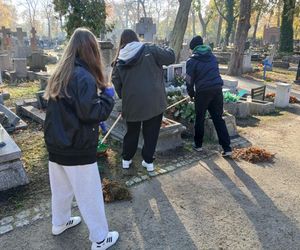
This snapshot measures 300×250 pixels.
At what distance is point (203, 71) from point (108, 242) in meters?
2.95

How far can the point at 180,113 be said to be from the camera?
20.2 feet

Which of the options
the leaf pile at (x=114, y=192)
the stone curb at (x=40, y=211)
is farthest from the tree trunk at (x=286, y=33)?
the leaf pile at (x=114, y=192)

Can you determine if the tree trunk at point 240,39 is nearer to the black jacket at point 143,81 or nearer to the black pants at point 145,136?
the black jacket at point 143,81

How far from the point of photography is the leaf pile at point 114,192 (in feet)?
12.0

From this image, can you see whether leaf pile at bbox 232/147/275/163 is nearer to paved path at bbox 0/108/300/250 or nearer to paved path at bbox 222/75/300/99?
paved path at bbox 0/108/300/250

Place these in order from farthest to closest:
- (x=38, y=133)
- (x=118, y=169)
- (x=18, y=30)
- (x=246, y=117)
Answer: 1. (x=18, y=30)
2. (x=246, y=117)
3. (x=38, y=133)
4. (x=118, y=169)

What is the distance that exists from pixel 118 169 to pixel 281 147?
3.13 metres

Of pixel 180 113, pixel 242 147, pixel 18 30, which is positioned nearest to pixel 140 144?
pixel 180 113

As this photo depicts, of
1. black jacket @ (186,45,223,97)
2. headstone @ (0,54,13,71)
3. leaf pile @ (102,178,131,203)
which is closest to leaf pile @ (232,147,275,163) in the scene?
black jacket @ (186,45,223,97)

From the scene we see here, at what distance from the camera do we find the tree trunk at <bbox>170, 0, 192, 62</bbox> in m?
11.3

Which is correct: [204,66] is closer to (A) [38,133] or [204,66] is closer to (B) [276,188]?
(B) [276,188]

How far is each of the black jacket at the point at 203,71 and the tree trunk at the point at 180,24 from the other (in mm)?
6898

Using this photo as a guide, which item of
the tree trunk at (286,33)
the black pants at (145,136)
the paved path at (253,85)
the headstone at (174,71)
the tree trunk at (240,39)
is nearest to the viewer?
the black pants at (145,136)

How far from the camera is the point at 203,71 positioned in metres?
4.78
